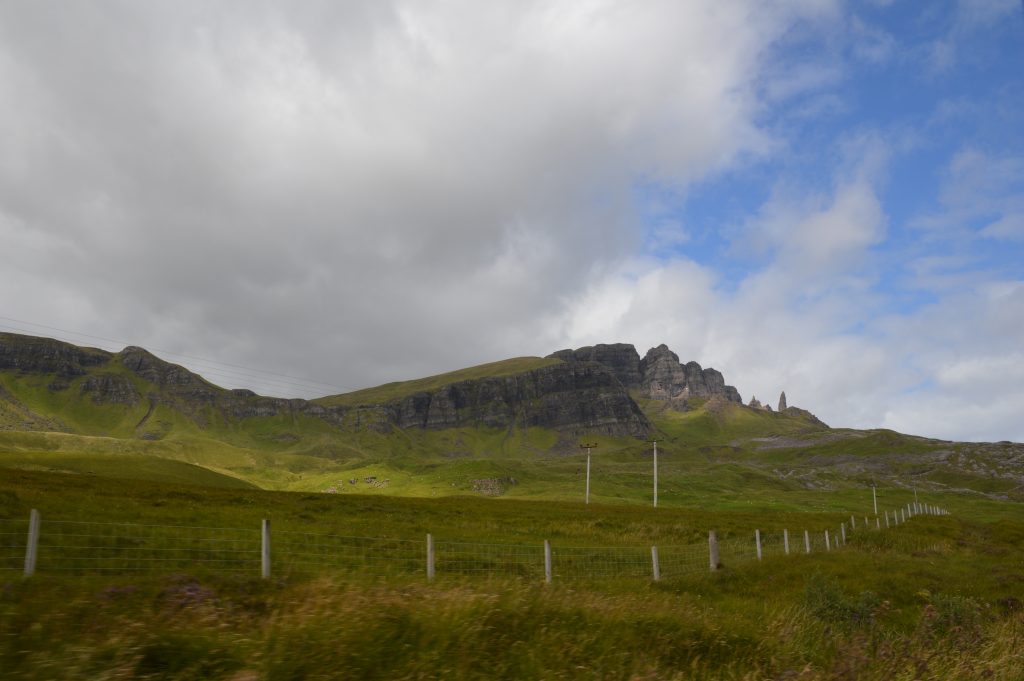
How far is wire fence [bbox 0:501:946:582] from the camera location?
55.4 ft

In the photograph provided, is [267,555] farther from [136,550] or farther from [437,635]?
[437,635]

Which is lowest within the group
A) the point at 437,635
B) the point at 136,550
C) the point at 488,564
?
the point at 488,564

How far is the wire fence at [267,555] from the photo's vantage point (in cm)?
1689

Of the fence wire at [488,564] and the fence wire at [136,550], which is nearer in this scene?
the fence wire at [136,550]

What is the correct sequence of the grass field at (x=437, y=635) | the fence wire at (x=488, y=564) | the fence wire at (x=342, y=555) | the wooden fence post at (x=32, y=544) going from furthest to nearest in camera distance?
the fence wire at (x=488, y=564) < the fence wire at (x=342, y=555) < the wooden fence post at (x=32, y=544) < the grass field at (x=437, y=635)

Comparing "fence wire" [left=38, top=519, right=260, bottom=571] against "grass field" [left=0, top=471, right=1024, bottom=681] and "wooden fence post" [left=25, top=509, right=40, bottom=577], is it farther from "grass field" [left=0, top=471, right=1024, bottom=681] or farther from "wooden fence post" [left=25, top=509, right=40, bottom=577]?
"grass field" [left=0, top=471, right=1024, bottom=681]

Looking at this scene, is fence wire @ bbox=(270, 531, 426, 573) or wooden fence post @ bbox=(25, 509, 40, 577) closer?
wooden fence post @ bbox=(25, 509, 40, 577)

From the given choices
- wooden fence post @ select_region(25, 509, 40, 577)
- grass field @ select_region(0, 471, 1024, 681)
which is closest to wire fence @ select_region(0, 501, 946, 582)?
wooden fence post @ select_region(25, 509, 40, 577)

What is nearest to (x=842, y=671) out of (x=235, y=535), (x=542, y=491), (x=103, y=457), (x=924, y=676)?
(x=924, y=676)

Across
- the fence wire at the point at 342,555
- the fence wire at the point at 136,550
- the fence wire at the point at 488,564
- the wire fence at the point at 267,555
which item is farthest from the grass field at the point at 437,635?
the fence wire at the point at 488,564

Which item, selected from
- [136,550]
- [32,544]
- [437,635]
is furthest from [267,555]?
Result: [437,635]

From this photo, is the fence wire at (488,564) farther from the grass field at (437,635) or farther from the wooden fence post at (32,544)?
the wooden fence post at (32,544)

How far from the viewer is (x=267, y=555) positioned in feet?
46.1

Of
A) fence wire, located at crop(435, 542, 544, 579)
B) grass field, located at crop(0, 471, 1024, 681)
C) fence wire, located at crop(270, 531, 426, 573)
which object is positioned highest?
grass field, located at crop(0, 471, 1024, 681)
